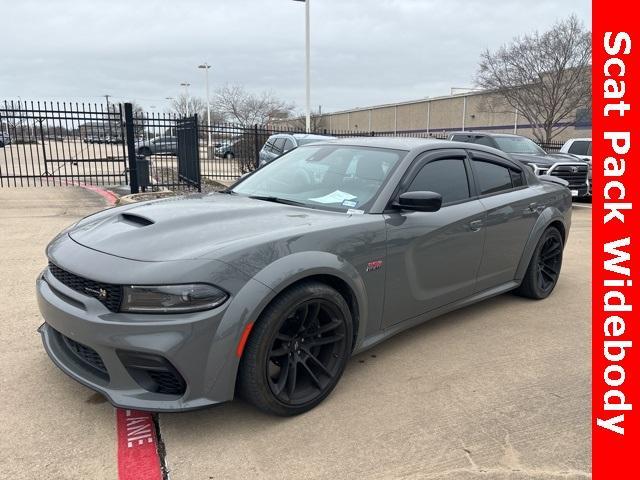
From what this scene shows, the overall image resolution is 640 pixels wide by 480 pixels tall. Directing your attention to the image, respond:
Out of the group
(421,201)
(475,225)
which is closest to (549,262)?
(475,225)

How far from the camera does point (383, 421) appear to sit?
2.92 m

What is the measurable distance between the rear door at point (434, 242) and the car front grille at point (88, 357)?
1.76 m

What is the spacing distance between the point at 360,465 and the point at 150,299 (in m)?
1.32

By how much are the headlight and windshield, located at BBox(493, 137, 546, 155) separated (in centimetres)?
1192

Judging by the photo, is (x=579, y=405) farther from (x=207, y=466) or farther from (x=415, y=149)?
(x=207, y=466)

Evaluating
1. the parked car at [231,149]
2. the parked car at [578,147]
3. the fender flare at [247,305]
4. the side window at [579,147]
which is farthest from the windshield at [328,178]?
the parked car at [231,149]

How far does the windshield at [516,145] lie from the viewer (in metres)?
13.1

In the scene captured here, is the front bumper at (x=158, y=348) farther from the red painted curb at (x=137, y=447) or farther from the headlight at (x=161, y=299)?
the red painted curb at (x=137, y=447)

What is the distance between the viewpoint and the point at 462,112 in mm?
48219

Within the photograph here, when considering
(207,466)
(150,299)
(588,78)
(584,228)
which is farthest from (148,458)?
(588,78)

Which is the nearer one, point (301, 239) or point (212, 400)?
point (212, 400)

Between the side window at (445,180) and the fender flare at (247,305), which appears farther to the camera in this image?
the side window at (445,180)

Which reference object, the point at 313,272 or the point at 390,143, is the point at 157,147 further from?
the point at 313,272

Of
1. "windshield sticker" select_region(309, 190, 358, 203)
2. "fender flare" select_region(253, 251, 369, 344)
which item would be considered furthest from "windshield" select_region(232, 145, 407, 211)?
"fender flare" select_region(253, 251, 369, 344)
